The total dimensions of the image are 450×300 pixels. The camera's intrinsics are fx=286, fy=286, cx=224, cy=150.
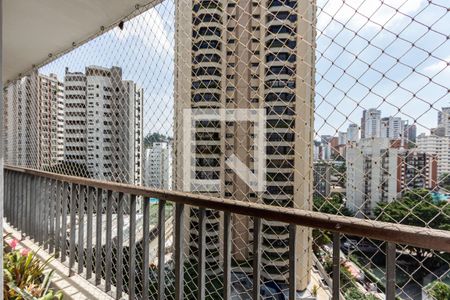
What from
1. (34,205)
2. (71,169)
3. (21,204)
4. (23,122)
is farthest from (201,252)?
(23,122)

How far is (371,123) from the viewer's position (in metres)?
1.09

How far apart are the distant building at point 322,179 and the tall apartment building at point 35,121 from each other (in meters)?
2.77

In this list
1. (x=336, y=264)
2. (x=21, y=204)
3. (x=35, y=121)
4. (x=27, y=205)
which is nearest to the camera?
(x=336, y=264)

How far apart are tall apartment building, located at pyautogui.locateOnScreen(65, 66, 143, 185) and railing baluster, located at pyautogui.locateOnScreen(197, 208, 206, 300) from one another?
89 cm

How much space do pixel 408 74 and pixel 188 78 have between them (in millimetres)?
1359

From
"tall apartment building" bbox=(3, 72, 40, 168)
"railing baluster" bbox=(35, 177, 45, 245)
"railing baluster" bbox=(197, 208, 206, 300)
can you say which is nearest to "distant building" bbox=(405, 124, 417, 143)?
"railing baluster" bbox=(197, 208, 206, 300)

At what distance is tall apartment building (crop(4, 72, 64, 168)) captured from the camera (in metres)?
3.35

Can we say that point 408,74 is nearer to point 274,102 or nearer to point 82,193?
point 274,102

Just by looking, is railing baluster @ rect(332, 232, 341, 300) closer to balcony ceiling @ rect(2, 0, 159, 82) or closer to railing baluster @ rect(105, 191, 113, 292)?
railing baluster @ rect(105, 191, 113, 292)

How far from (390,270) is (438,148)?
426mm

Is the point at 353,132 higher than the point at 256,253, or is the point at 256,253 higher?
the point at 353,132

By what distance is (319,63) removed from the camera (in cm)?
121

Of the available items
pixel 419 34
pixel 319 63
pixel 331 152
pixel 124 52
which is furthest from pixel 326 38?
pixel 124 52

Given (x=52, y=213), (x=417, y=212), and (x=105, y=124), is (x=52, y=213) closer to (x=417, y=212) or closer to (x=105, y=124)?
(x=105, y=124)
